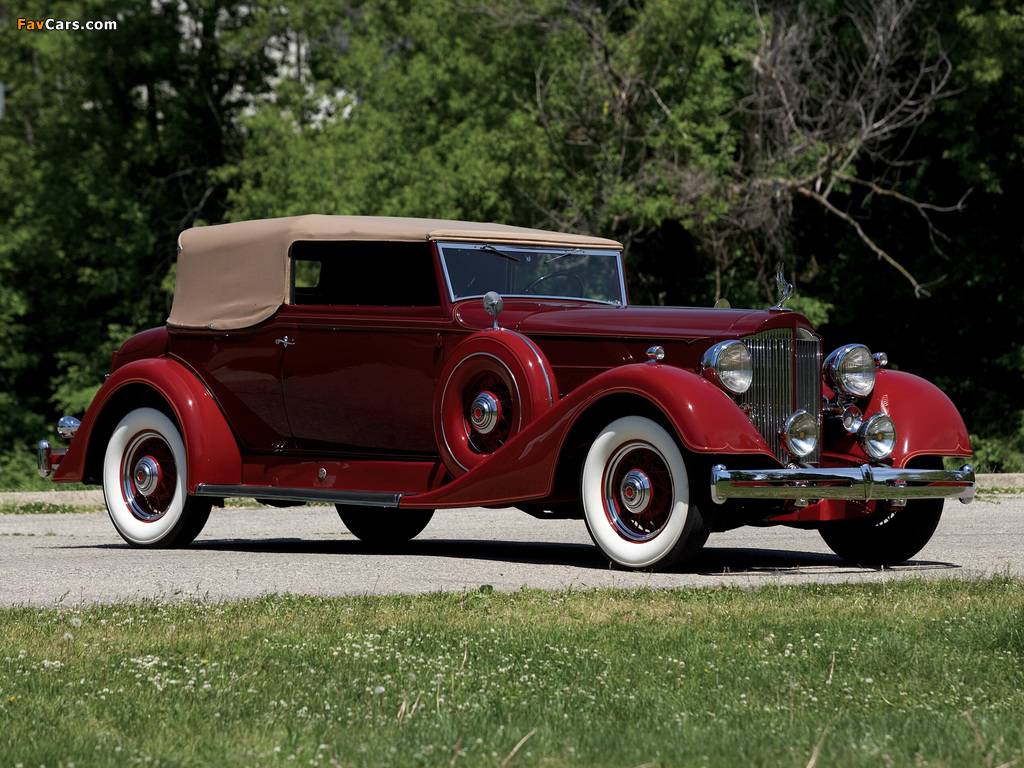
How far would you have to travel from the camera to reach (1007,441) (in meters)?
25.5

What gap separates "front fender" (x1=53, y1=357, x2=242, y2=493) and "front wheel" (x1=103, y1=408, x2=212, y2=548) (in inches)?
5.9

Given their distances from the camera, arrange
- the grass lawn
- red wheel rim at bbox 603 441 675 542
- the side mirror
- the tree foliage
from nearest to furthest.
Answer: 1. the grass lawn
2. red wheel rim at bbox 603 441 675 542
3. the side mirror
4. the tree foliage

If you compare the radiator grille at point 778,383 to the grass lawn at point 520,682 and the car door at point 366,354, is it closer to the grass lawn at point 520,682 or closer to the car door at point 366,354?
the grass lawn at point 520,682

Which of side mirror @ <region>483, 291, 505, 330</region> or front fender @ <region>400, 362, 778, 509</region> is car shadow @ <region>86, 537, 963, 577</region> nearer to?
front fender @ <region>400, 362, 778, 509</region>

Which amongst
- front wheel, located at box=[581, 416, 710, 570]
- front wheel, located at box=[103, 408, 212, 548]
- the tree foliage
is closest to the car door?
front wheel, located at box=[103, 408, 212, 548]

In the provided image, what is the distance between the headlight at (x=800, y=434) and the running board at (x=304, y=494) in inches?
93.0

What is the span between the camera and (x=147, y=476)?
996 cm

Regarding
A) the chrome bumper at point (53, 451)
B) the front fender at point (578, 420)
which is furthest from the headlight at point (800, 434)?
the chrome bumper at point (53, 451)

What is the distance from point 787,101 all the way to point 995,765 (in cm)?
2138

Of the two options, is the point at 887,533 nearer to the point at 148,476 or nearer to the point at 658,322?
the point at 658,322

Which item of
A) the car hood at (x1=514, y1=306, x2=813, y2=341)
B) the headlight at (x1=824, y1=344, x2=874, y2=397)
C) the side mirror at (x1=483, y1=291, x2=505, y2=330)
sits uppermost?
the side mirror at (x1=483, y1=291, x2=505, y2=330)

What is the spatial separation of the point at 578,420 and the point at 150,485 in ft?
11.6

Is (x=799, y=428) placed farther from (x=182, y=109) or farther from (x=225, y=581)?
(x=182, y=109)

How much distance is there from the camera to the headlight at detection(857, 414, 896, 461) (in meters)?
8.30
